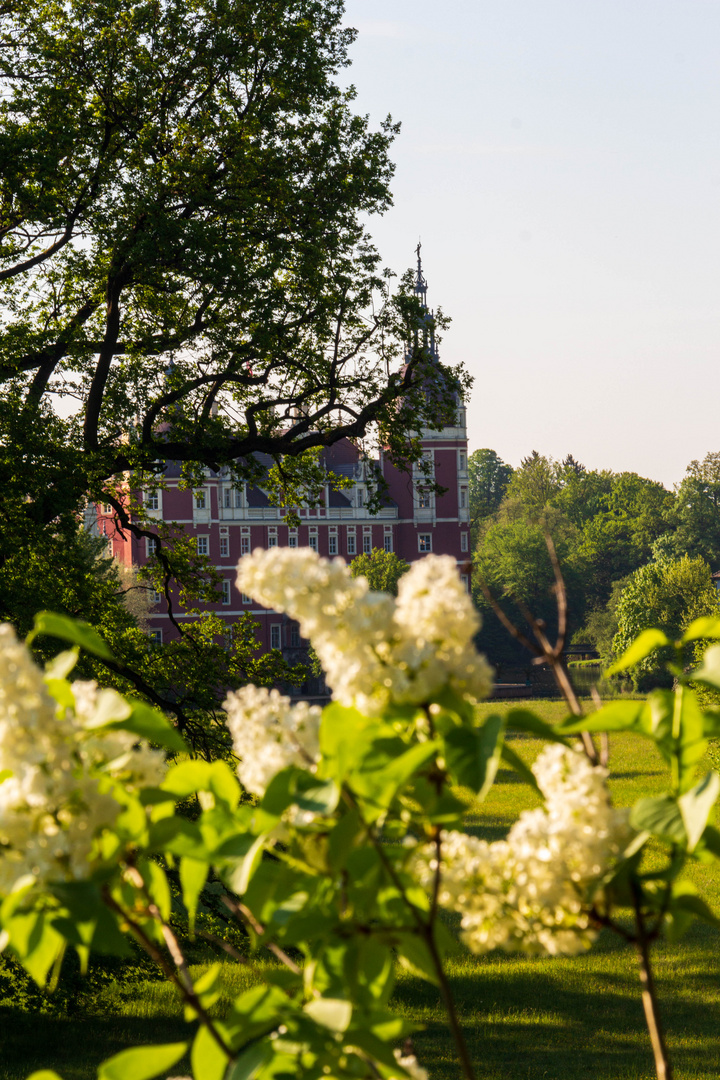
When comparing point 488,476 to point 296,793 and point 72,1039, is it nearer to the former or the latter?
point 72,1039

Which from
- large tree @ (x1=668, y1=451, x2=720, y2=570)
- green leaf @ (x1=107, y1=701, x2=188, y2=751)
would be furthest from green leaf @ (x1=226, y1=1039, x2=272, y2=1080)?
large tree @ (x1=668, y1=451, x2=720, y2=570)

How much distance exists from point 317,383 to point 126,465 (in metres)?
2.21

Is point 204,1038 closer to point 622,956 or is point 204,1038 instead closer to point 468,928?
point 468,928

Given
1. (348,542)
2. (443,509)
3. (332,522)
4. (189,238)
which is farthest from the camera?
(348,542)

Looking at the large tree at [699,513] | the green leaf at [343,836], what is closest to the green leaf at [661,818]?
the green leaf at [343,836]

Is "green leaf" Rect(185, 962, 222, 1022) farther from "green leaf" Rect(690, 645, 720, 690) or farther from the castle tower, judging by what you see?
the castle tower

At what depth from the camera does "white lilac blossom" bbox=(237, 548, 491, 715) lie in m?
0.98

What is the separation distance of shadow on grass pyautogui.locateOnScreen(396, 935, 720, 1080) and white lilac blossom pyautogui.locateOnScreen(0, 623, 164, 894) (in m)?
10.1

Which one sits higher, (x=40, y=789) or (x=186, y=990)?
(x=40, y=789)

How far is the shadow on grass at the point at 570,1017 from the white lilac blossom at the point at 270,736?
32.7ft

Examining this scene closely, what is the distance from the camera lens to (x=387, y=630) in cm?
100

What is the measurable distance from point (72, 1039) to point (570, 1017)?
5542 mm

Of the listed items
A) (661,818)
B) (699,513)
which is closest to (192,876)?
(661,818)

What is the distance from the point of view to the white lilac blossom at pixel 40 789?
91 centimetres
